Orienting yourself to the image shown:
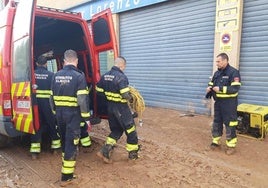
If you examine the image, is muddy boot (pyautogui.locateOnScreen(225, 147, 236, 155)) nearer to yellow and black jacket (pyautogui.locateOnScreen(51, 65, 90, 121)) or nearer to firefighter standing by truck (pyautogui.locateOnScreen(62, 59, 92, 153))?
firefighter standing by truck (pyautogui.locateOnScreen(62, 59, 92, 153))

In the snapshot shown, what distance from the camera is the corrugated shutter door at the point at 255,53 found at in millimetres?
6863

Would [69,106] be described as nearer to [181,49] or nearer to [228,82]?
[228,82]

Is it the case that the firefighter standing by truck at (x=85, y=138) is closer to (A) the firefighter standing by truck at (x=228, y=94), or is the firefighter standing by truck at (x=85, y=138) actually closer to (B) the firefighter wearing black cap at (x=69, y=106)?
(B) the firefighter wearing black cap at (x=69, y=106)

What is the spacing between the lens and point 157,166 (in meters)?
4.50

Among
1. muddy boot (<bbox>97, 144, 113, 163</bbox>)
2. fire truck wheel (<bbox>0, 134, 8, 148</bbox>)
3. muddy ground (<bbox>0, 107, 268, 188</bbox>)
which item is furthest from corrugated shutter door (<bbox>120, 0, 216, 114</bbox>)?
fire truck wheel (<bbox>0, 134, 8, 148</bbox>)

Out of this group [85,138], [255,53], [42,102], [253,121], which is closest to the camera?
[42,102]

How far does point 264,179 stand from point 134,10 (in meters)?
7.87

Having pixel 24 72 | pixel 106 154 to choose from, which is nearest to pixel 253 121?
pixel 106 154

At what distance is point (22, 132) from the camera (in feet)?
15.1

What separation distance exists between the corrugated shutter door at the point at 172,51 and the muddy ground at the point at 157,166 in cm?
264

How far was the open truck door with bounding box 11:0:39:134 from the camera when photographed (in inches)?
161

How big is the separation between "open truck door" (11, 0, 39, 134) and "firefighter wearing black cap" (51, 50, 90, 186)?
426 millimetres

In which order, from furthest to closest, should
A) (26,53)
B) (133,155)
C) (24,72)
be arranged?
1. (133,155)
2. (24,72)
3. (26,53)

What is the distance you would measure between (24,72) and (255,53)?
5.34m
